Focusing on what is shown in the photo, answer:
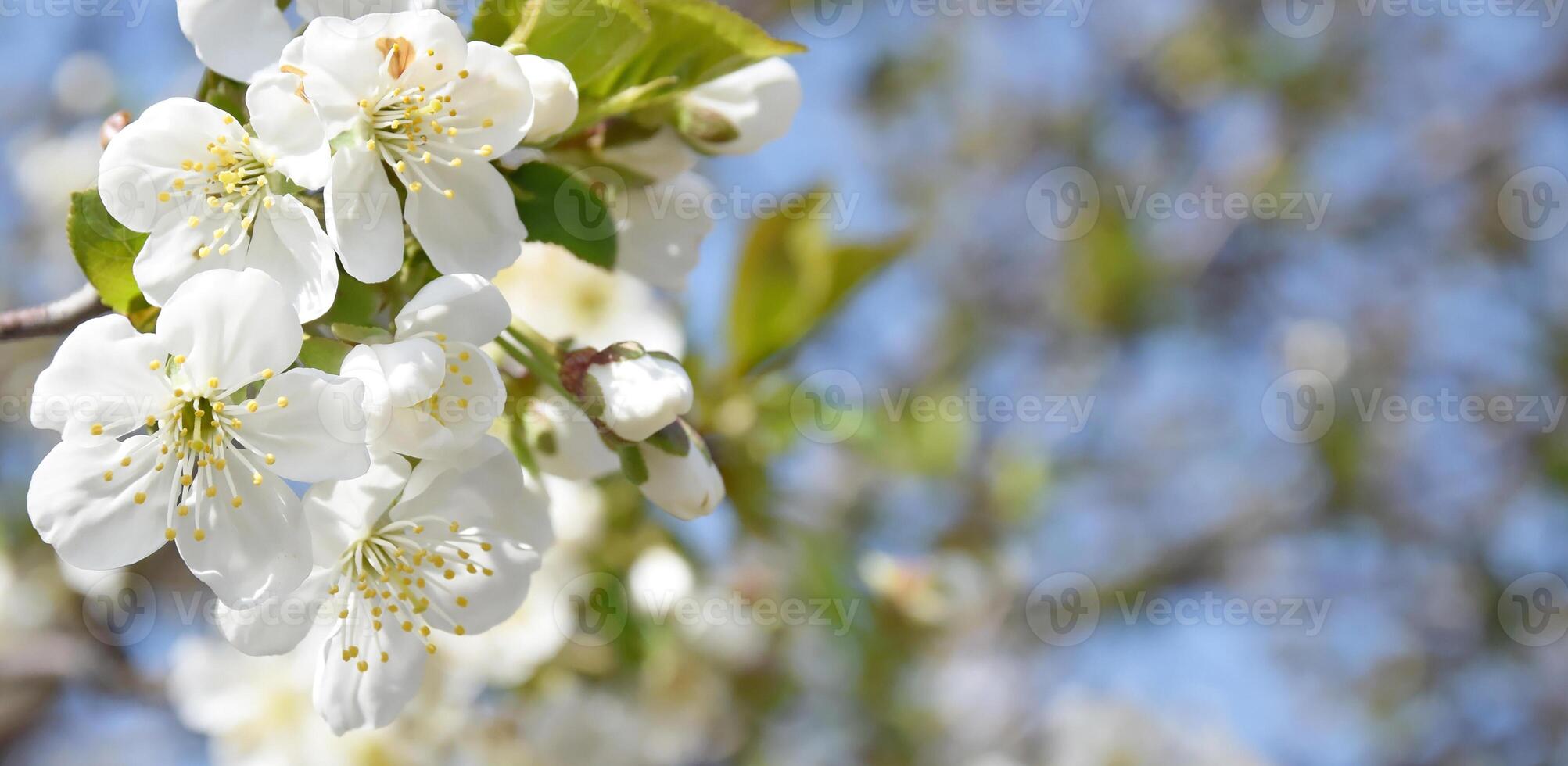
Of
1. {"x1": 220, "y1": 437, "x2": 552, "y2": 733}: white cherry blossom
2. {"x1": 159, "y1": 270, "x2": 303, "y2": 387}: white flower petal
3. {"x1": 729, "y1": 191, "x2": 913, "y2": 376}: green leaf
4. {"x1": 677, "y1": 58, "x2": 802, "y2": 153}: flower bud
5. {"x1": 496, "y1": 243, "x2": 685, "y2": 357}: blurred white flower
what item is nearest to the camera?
{"x1": 159, "y1": 270, "x2": 303, "y2": 387}: white flower petal

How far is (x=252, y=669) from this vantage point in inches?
69.1

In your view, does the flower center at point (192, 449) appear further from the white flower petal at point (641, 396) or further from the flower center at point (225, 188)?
the white flower petal at point (641, 396)

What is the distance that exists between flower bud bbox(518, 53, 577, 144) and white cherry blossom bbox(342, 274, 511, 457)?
123 millimetres

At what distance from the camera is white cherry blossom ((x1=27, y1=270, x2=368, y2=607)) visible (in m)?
0.71

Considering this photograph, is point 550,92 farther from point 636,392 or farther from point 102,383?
point 102,383

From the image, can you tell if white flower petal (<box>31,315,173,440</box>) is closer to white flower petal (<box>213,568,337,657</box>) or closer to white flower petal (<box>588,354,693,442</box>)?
white flower petal (<box>213,568,337,657</box>)

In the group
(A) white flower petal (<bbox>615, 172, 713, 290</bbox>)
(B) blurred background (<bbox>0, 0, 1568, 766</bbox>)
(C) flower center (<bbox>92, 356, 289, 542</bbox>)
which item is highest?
(A) white flower petal (<bbox>615, 172, 713, 290</bbox>)

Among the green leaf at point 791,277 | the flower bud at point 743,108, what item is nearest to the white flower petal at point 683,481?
the flower bud at point 743,108

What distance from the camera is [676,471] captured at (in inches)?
34.3

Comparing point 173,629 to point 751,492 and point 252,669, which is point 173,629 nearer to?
point 252,669

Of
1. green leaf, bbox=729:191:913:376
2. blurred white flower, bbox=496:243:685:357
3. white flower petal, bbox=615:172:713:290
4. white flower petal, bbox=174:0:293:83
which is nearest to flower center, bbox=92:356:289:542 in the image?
white flower petal, bbox=174:0:293:83

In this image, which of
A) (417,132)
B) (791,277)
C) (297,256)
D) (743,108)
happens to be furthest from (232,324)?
(791,277)

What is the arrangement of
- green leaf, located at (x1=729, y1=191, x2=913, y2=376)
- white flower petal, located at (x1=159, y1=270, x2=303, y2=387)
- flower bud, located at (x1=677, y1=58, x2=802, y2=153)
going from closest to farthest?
white flower petal, located at (x1=159, y1=270, x2=303, y2=387) < flower bud, located at (x1=677, y1=58, x2=802, y2=153) < green leaf, located at (x1=729, y1=191, x2=913, y2=376)

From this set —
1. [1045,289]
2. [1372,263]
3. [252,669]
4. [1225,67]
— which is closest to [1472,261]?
[1372,263]
